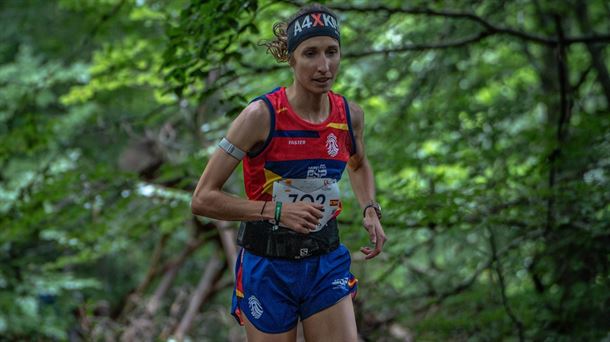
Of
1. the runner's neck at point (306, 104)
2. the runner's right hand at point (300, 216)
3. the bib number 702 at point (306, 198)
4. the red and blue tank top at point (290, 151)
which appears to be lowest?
the runner's right hand at point (300, 216)

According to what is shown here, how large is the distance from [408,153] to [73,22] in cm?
869

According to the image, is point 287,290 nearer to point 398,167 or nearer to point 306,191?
point 306,191

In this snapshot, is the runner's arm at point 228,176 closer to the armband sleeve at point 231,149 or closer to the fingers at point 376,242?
the armband sleeve at point 231,149

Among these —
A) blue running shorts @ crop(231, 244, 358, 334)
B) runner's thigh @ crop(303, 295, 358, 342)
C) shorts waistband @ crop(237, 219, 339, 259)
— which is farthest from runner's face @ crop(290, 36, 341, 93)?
runner's thigh @ crop(303, 295, 358, 342)

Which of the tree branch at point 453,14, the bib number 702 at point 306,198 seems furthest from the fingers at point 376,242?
the tree branch at point 453,14

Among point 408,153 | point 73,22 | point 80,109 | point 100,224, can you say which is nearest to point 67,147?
point 80,109

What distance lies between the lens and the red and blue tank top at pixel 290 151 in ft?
10.1

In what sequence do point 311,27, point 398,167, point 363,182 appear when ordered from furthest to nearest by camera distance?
point 398,167 → point 363,182 → point 311,27

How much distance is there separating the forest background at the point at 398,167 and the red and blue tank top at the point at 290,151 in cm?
112

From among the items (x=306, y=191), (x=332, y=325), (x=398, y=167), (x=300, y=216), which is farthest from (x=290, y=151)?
(x=398, y=167)

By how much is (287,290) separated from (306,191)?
1.39ft

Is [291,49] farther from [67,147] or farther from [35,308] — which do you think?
[67,147]

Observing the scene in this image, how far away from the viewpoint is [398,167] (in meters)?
6.69

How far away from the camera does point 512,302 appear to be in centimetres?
659
